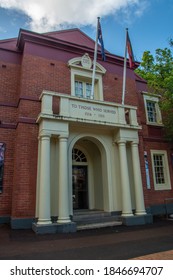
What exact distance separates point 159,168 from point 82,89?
689cm

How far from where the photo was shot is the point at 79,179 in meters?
11.2

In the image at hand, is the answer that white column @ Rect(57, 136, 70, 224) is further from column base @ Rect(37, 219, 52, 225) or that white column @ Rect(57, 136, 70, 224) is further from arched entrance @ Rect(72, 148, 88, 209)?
arched entrance @ Rect(72, 148, 88, 209)

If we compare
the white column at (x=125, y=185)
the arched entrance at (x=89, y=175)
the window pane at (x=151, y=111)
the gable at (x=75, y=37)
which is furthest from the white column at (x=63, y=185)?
the window pane at (x=151, y=111)

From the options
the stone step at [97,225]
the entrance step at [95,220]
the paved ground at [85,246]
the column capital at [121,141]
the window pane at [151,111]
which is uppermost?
the window pane at [151,111]

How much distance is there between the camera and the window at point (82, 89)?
38.1 feet

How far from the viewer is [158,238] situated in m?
6.38

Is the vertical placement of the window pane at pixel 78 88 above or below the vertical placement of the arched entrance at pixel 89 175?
above

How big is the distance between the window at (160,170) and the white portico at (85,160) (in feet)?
10.1

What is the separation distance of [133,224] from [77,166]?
4164mm

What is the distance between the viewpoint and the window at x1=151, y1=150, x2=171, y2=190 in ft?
41.6

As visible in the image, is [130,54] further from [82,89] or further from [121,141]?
[121,141]

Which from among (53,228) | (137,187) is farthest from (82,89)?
(53,228)

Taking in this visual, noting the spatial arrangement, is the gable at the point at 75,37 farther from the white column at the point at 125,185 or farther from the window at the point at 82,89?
the white column at the point at 125,185

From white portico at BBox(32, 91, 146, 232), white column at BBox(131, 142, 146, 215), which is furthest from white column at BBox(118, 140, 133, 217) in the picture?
white column at BBox(131, 142, 146, 215)
